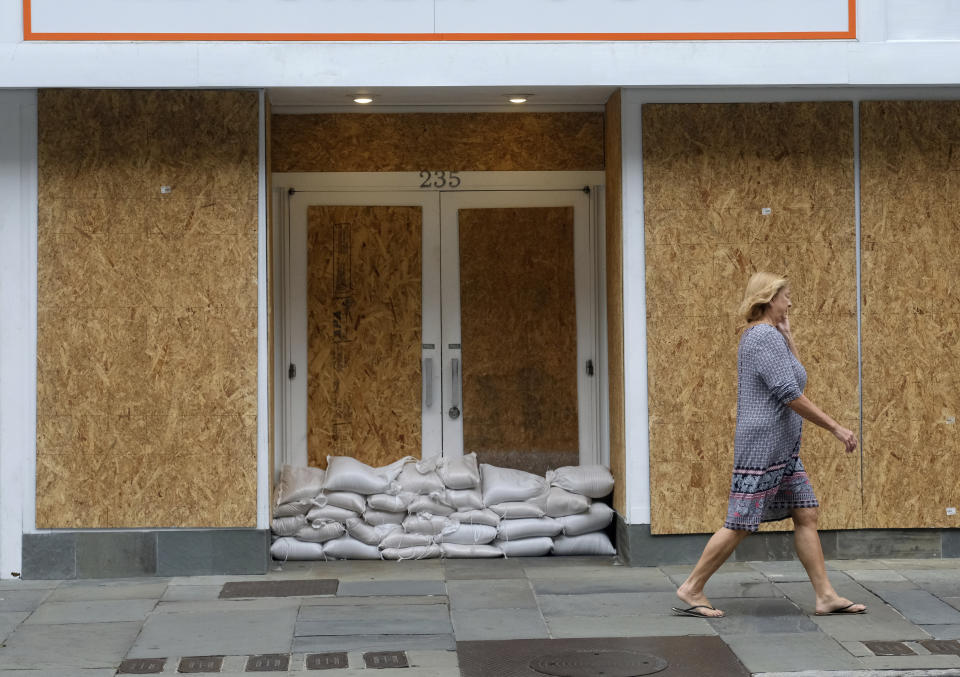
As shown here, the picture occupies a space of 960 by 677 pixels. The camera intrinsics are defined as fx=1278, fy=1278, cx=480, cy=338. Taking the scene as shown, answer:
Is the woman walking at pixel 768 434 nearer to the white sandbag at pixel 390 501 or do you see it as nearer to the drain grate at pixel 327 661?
the drain grate at pixel 327 661

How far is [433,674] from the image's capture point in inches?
235

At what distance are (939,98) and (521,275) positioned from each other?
3.13 metres

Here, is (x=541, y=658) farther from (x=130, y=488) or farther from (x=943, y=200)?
(x=943, y=200)

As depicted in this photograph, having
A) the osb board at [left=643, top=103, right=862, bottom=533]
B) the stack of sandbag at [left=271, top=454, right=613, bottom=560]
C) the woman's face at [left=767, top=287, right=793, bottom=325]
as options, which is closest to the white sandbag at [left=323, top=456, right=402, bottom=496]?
the stack of sandbag at [left=271, top=454, right=613, bottom=560]

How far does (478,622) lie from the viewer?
6.98 m

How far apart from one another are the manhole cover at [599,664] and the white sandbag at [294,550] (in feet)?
9.34

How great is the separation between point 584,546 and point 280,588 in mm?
2186

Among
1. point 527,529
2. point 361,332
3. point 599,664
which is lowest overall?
point 599,664

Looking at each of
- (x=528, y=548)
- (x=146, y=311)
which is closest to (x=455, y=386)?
(x=528, y=548)

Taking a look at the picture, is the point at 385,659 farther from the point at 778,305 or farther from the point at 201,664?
the point at 778,305

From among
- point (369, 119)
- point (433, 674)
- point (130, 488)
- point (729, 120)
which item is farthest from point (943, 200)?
point (130, 488)

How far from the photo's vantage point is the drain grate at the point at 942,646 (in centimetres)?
623

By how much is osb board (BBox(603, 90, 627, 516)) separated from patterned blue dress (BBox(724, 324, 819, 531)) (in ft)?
5.68
